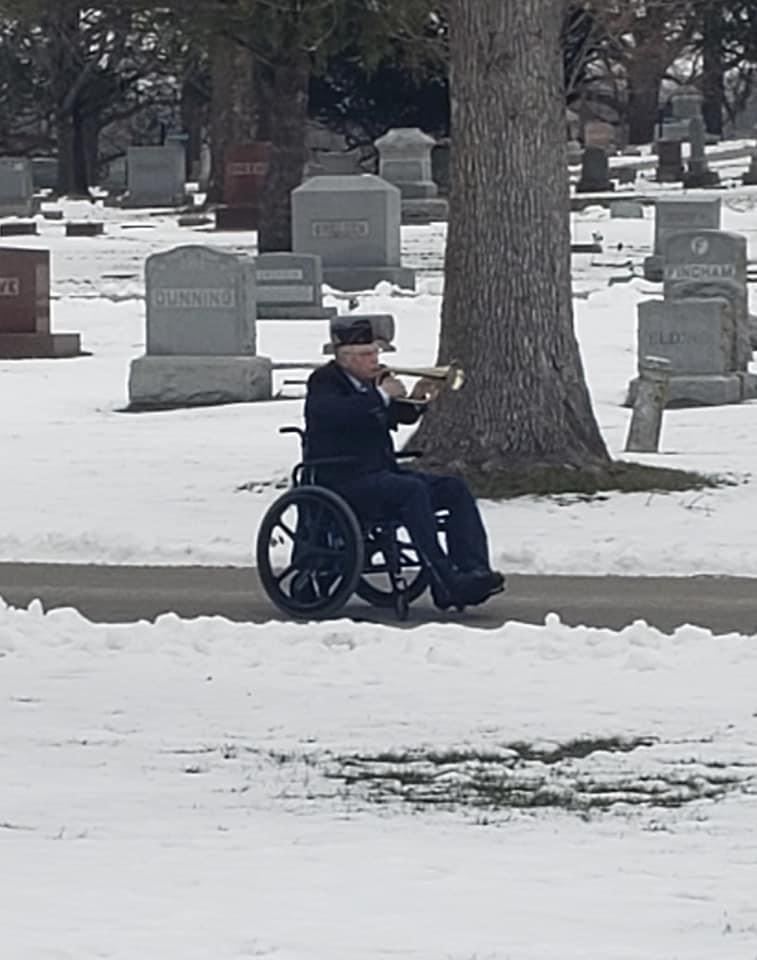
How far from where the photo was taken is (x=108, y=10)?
40.0 metres

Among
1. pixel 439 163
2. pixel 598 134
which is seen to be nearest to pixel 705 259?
pixel 439 163

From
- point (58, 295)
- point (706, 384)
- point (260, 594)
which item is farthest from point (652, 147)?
point (260, 594)

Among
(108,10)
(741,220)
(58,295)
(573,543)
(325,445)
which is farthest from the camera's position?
(741,220)

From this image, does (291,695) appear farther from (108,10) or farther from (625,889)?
(108,10)

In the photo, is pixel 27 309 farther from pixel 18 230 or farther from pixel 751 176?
pixel 751 176

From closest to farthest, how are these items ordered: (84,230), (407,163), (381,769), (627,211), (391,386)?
(381,769) < (391,386) < (84,230) < (627,211) < (407,163)

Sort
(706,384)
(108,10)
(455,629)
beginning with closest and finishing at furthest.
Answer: (455,629) < (706,384) < (108,10)

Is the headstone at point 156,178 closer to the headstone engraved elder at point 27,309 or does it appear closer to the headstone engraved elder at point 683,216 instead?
the headstone engraved elder at point 683,216

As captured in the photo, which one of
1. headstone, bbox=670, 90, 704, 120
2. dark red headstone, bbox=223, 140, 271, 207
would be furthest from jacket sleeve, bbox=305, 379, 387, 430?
headstone, bbox=670, 90, 704, 120

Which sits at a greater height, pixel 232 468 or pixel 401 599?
pixel 401 599

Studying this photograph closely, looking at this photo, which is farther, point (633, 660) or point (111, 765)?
point (633, 660)

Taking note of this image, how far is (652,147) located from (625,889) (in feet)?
183

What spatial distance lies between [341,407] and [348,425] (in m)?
0.09

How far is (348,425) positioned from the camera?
1105cm
